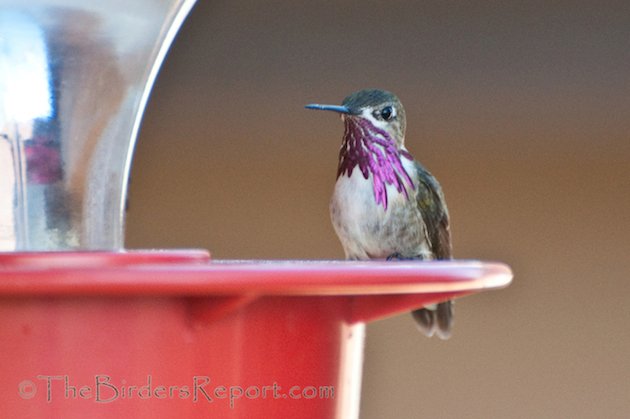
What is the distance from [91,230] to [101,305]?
0.30 metres

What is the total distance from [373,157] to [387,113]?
94 mm

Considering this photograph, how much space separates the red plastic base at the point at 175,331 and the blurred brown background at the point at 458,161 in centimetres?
304

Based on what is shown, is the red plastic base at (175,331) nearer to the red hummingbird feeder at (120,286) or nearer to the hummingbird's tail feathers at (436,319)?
the red hummingbird feeder at (120,286)

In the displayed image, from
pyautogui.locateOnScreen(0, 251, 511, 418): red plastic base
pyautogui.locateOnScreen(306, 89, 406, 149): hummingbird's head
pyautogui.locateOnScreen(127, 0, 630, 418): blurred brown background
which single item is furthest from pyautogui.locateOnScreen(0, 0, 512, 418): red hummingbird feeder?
pyautogui.locateOnScreen(127, 0, 630, 418): blurred brown background

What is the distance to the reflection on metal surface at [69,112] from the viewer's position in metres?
1.33

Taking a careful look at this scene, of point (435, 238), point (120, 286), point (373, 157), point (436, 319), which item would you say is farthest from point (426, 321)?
point (120, 286)

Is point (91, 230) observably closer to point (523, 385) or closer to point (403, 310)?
point (403, 310)

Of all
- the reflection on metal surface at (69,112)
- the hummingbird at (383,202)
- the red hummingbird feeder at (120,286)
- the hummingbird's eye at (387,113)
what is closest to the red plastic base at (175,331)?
the red hummingbird feeder at (120,286)

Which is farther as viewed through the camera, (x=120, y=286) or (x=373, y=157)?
(x=373, y=157)

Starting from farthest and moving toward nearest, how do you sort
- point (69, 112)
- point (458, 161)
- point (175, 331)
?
1. point (458, 161)
2. point (69, 112)
3. point (175, 331)

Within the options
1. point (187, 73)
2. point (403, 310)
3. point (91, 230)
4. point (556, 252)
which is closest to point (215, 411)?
point (403, 310)

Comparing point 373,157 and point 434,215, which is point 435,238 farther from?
point 373,157

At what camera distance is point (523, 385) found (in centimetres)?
492

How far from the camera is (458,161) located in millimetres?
4695
